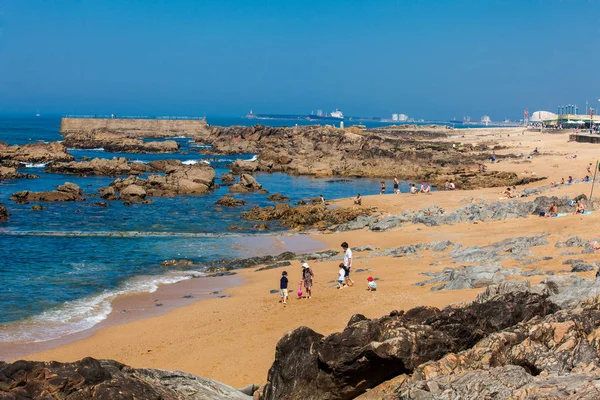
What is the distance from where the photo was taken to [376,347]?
7.69m

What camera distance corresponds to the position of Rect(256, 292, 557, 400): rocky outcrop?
7.76 m

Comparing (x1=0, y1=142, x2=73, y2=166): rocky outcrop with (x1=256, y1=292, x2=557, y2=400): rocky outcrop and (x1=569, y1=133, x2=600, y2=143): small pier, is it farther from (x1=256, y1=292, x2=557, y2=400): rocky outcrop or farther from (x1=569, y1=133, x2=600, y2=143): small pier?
(x1=256, y1=292, x2=557, y2=400): rocky outcrop

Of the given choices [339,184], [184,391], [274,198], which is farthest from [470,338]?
[339,184]

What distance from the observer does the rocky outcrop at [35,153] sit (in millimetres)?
66062

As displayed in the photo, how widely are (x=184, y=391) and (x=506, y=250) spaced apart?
12828mm

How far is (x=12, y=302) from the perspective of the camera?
1792cm

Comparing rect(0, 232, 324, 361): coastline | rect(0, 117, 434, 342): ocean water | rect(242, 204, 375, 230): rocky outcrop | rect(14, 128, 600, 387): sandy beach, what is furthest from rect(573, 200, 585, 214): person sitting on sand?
rect(0, 232, 324, 361): coastline

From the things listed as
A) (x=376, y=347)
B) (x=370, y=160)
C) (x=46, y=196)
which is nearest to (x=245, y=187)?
(x=46, y=196)

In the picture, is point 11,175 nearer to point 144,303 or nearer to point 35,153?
point 35,153

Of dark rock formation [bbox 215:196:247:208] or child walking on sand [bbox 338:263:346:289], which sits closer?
child walking on sand [bbox 338:263:346:289]

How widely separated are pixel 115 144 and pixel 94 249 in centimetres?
6366

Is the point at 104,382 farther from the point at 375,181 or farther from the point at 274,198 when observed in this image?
the point at 375,181

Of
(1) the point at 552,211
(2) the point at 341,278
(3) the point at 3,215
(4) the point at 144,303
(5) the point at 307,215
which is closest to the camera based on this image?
(2) the point at 341,278

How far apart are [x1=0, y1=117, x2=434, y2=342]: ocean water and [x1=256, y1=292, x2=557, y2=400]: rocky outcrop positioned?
8883 millimetres
